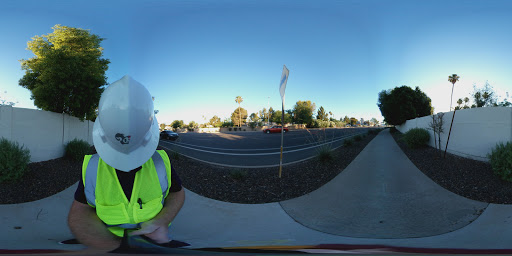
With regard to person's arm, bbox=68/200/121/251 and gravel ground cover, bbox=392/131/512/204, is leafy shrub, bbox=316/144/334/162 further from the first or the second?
person's arm, bbox=68/200/121/251

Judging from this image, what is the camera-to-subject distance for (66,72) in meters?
5.94

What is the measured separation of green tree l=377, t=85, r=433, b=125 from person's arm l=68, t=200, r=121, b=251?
25.8 m

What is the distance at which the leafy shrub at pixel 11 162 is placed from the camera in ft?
13.8

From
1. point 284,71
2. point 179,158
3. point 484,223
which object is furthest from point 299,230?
point 179,158

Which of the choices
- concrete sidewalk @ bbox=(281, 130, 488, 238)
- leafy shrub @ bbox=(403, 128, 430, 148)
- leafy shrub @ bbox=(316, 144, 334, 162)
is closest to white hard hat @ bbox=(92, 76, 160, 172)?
concrete sidewalk @ bbox=(281, 130, 488, 238)

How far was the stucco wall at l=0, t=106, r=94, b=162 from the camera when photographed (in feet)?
16.9

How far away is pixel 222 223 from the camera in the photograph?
2.75m

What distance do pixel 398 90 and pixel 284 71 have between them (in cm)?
2274

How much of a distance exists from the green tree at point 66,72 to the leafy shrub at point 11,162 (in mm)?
1912

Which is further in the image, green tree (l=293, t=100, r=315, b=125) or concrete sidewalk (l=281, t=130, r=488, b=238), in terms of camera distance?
green tree (l=293, t=100, r=315, b=125)

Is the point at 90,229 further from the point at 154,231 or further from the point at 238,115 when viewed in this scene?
the point at 238,115

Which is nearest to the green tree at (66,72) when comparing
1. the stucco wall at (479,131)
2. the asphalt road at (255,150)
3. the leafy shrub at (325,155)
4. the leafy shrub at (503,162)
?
the asphalt road at (255,150)

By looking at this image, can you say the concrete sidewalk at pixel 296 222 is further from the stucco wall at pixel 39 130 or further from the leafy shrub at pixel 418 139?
the leafy shrub at pixel 418 139

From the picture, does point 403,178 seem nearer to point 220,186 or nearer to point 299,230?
point 299,230
